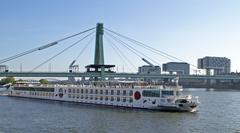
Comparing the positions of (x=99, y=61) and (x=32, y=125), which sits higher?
(x=99, y=61)

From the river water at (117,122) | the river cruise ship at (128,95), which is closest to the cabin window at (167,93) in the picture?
the river cruise ship at (128,95)

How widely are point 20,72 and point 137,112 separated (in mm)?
69544

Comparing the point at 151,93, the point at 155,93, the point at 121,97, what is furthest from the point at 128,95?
the point at 155,93

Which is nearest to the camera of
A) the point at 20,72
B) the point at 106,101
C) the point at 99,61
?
the point at 106,101

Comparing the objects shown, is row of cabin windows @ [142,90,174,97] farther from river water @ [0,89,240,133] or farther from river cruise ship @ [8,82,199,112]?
river water @ [0,89,240,133]

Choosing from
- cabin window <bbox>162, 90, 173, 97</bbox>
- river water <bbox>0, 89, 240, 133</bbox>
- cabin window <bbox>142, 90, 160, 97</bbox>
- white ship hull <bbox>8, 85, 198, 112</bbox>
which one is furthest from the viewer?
cabin window <bbox>142, 90, 160, 97</bbox>

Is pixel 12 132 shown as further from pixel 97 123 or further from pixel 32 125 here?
pixel 97 123

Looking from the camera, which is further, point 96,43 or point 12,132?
point 96,43

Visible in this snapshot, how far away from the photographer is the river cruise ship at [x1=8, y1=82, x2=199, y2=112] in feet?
193

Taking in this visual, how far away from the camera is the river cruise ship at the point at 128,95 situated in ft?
193

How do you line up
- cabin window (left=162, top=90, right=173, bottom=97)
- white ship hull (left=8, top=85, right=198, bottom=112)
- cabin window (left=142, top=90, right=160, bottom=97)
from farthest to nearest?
cabin window (left=142, top=90, right=160, bottom=97) → cabin window (left=162, top=90, right=173, bottom=97) → white ship hull (left=8, top=85, right=198, bottom=112)

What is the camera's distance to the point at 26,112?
58406mm

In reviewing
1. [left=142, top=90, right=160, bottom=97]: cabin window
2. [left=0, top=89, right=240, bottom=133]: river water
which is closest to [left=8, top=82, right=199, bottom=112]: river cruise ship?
[left=142, top=90, right=160, bottom=97]: cabin window

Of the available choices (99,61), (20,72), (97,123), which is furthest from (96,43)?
(97,123)
